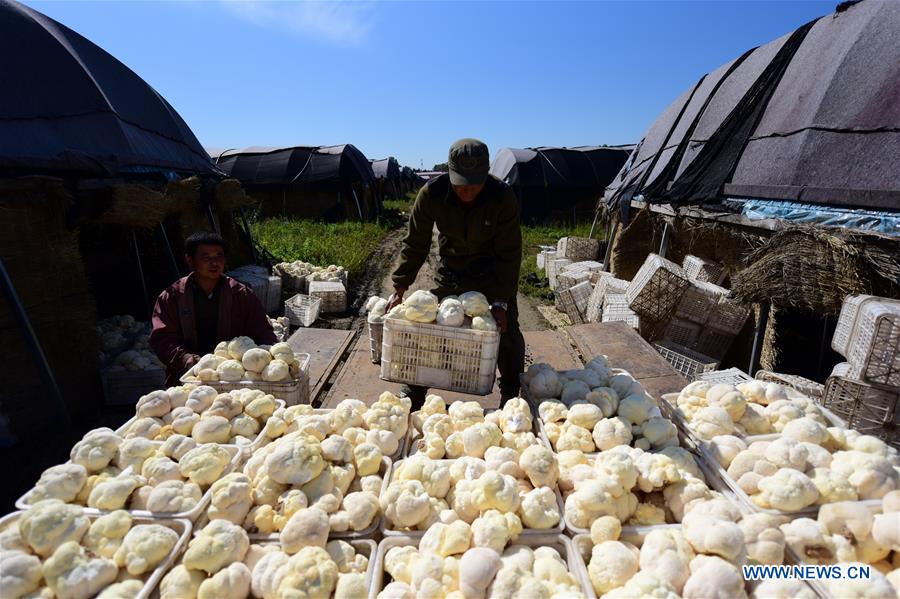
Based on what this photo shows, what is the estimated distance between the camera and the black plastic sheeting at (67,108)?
16.5ft

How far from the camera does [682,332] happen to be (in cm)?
598

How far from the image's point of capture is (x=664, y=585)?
4.24 feet

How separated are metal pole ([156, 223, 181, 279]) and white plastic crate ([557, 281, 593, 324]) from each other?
6.23 metres

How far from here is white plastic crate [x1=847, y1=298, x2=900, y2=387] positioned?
3.44 meters

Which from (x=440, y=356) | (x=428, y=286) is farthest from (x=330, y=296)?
(x=440, y=356)

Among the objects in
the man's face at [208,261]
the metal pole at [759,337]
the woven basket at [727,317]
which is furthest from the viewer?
the woven basket at [727,317]

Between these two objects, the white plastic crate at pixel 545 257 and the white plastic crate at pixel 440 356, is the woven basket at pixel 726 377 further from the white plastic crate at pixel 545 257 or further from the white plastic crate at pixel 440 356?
the white plastic crate at pixel 545 257

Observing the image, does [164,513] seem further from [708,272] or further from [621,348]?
[708,272]

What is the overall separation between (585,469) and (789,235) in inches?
176

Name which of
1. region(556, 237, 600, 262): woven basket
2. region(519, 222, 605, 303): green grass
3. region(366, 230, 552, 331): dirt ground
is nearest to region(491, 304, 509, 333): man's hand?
region(366, 230, 552, 331): dirt ground

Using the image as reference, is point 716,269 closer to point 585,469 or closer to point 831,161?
point 831,161

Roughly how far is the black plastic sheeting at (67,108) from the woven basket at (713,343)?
24.3 feet

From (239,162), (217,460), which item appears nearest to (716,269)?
(217,460)

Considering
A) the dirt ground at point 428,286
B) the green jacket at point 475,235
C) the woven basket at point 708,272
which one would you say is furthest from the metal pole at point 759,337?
the green jacket at point 475,235
